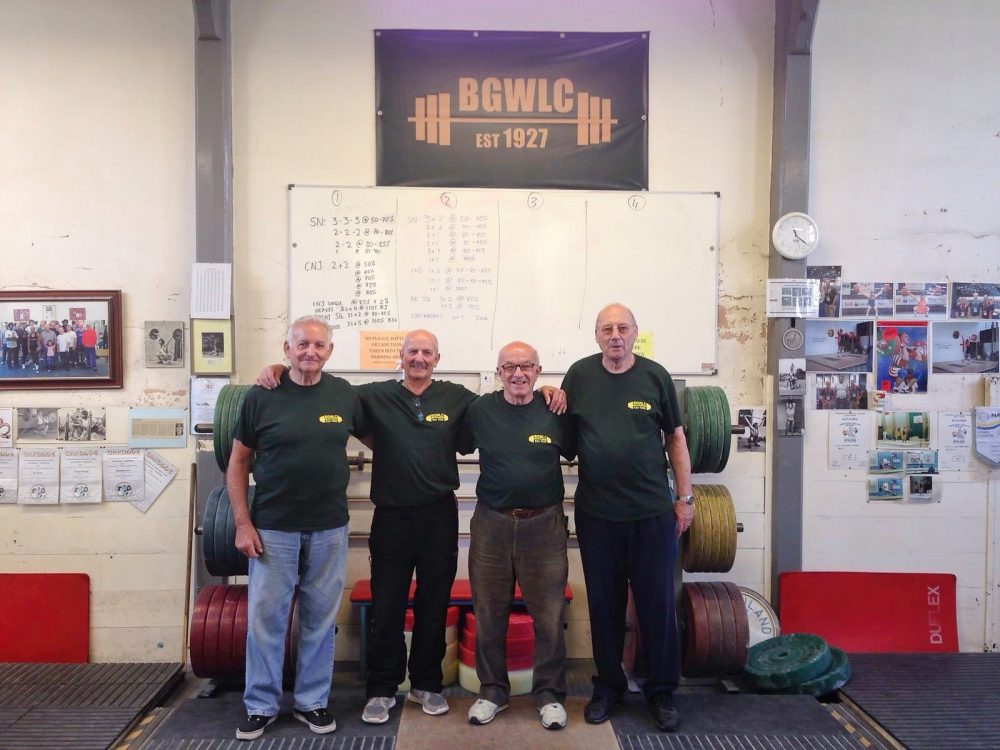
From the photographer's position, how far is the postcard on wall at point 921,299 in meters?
3.82

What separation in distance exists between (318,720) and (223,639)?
2.19 feet

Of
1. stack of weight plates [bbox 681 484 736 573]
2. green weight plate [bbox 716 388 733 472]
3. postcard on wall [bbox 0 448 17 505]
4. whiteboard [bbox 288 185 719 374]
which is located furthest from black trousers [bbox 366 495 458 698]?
postcard on wall [bbox 0 448 17 505]

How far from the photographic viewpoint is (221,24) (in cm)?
355

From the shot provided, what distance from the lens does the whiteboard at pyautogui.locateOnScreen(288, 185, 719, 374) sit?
3.69m

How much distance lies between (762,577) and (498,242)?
2.47 metres

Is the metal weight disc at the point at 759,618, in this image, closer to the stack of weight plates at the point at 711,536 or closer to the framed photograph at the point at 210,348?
the stack of weight plates at the point at 711,536

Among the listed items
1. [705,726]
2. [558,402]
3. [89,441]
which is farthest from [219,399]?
[705,726]

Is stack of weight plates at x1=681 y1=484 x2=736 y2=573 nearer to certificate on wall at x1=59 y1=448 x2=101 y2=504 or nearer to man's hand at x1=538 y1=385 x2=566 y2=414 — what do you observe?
man's hand at x1=538 y1=385 x2=566 y2=414

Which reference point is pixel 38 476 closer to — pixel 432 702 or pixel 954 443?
pixel 432 702

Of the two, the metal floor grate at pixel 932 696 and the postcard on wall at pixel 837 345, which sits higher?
the postcard on wall at pixel 837 345

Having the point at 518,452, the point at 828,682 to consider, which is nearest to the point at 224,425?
the point at 518,452

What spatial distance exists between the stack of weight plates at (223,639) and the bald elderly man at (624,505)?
1.42 m

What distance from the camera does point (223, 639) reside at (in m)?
3.12

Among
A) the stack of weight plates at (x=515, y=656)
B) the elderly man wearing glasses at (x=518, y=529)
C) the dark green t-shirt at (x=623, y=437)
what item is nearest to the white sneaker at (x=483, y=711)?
the elderly man wearing glasses at (x=518, y=529)
